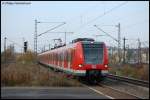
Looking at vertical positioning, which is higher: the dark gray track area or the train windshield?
the train windshield

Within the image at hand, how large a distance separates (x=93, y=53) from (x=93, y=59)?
1.40 ft

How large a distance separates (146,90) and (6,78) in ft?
29.3

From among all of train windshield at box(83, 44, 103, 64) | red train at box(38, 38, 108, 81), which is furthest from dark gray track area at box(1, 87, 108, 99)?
train windshield at box(83, 44, 103, 64)

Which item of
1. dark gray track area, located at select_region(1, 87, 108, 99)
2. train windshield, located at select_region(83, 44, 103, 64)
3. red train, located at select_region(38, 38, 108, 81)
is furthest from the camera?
train windshield, located at select_region(83, 44, 103, 64)

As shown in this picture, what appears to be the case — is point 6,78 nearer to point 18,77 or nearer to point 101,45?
point 18,77

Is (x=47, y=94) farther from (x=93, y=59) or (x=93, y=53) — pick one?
(x=93, y=53)

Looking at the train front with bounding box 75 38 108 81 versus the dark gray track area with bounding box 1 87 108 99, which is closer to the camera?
the dark gray track area with bounding box 1 87 108 99

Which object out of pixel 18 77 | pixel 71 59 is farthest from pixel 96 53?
pixel 18 77

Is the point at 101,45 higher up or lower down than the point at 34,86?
higher up

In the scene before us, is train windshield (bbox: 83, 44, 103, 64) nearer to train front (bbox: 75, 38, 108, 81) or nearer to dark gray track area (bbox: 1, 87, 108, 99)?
train front (bbox: 75, 38, 108, 81)

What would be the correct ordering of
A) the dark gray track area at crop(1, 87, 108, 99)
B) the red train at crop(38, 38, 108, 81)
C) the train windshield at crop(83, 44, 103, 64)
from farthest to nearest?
the train windshield at crop(83, 44, 103, 64) → the red train at crop(38, 38, 108, 81) → the dark gray track area at crop(1, 87, 108, 99)

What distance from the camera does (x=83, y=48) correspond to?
31750mm

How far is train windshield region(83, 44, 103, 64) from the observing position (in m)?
31.5

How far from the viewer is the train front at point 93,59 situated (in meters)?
31.3
